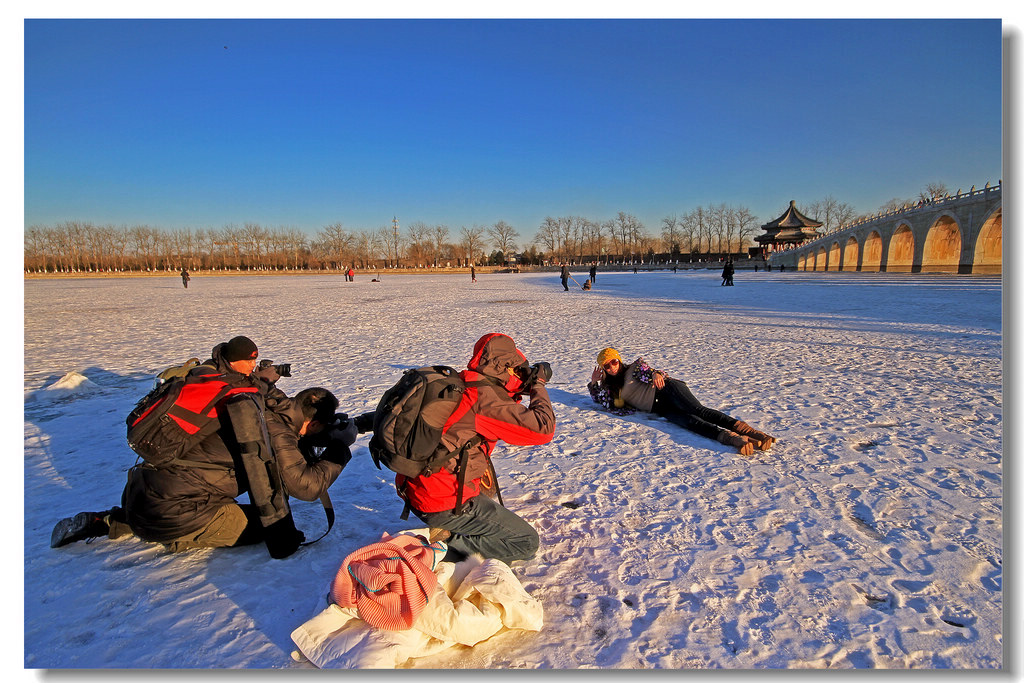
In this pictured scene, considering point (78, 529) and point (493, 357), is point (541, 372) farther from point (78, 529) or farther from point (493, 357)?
point (78, 529)

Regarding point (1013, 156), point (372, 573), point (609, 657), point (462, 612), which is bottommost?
point (609, 657)

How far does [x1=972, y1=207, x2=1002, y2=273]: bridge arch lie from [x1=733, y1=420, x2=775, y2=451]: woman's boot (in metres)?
39.5

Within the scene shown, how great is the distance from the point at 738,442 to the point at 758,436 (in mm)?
216

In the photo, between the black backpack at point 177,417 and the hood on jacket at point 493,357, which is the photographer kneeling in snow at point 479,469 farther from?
the black backpack at point 177,417

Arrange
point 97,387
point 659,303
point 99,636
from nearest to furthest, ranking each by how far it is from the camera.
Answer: point 99,636 → point 97,387 → point 659,303

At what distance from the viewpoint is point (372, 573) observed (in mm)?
2062

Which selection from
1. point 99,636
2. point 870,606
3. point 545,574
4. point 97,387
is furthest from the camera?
point 97,387

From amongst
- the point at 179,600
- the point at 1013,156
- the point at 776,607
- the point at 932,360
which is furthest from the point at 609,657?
the point at 932,360

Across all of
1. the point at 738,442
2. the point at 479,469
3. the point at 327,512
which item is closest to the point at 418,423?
the point at 479,469

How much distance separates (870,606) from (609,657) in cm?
130

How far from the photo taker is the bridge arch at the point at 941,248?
39.4 meters

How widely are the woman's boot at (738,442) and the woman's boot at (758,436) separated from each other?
0.05 m

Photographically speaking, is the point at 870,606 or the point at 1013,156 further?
the point at 1013,156

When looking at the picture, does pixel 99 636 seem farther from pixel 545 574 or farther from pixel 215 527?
pixel 545 574
